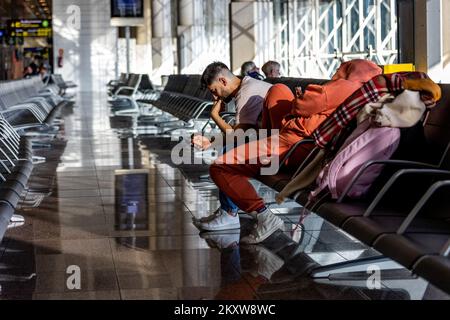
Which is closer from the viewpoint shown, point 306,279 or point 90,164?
point 306,279

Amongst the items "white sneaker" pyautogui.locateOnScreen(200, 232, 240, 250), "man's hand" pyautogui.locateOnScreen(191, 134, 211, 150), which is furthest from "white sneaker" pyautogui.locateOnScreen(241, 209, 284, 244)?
"man's hand" pyautogui.locateOnScreen(191, 134, 211, 150)

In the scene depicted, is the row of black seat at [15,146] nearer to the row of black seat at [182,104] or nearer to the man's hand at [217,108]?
the man's hand at [217,108]

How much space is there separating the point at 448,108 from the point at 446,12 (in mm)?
3423

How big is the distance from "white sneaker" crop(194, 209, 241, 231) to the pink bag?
1.75m

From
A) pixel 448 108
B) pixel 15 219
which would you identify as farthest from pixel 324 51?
pixel 448 108

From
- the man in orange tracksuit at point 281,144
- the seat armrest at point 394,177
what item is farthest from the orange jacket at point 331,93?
the seat armrest at point 394,177

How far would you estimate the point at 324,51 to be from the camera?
19.7 m

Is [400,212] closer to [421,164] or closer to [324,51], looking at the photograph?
[421,164]

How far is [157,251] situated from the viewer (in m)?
5.98

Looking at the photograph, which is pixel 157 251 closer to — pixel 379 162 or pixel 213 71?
pixel 213 71

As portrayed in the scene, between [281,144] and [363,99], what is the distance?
1.22 m

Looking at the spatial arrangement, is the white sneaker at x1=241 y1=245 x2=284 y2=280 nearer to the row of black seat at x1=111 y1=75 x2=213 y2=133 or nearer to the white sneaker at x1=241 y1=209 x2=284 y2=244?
the white sneaker at x1=241 y1=209 x2=284 y2=244

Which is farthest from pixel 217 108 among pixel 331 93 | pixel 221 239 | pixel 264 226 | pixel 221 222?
pixel 331 93

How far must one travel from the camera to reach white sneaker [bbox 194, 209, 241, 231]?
264 inches
